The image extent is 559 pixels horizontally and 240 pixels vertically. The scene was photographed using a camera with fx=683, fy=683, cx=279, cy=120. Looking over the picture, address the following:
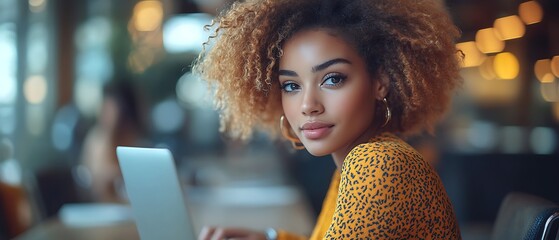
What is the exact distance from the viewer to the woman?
1333 mm

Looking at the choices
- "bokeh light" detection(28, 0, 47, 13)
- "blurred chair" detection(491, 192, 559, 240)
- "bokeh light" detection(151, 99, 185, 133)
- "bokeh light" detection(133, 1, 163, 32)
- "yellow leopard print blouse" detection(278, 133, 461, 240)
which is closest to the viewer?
"yellow leopard print blouse" detection(278, 133, 461, 240)

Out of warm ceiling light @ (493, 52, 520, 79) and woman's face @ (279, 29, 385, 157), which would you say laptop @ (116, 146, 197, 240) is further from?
warm ceiling light @ (493, 52, 520, 79)

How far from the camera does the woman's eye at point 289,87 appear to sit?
1479 millimetres

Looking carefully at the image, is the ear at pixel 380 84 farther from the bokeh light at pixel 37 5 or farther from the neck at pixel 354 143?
the bokeh light at pixel 37 5

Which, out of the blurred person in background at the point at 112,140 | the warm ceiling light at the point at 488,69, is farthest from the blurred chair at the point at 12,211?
the warm ceiling light at the point at 488,69

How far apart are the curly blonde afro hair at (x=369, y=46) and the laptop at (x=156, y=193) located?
336 millimetres

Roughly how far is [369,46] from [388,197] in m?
0.40

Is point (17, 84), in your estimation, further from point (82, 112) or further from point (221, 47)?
point (221, 47)

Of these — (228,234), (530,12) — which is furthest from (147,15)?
(228,234)

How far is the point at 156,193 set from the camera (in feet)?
4.55

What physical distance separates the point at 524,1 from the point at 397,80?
3.43 m

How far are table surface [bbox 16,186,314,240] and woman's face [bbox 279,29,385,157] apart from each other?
135cm

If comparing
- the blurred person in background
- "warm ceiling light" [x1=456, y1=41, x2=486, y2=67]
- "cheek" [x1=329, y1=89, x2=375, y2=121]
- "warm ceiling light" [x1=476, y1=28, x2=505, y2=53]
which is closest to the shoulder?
"cheek" [x1=329, y1=89, x2=375, y2=121]

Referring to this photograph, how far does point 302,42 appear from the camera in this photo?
145 centimetres
